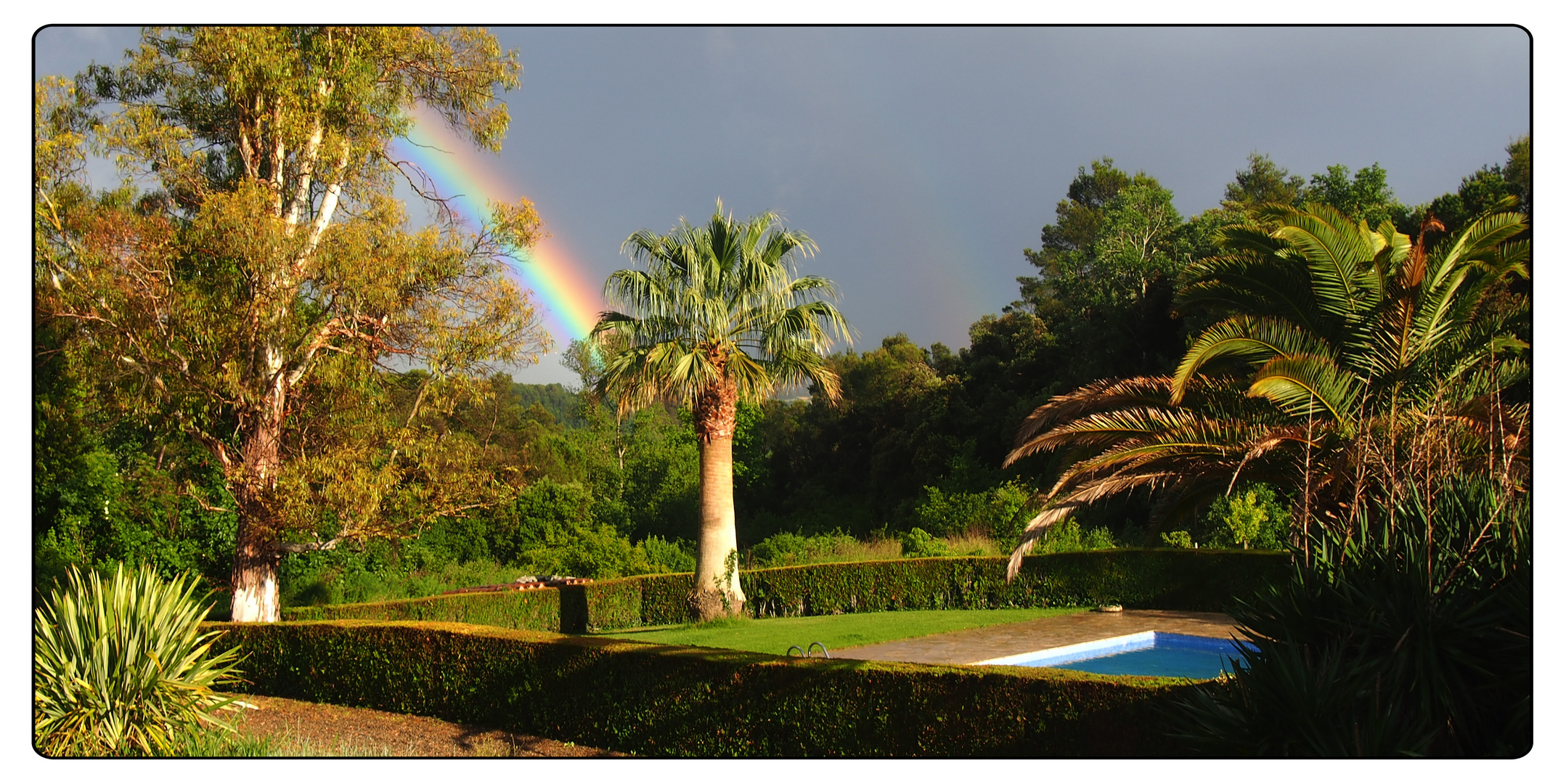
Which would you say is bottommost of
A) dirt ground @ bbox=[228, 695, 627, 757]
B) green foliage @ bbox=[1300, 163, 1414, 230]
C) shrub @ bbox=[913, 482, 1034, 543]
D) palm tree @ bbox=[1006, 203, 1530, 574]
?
dirt ground @ bbox=[228, 695, 627, 757]

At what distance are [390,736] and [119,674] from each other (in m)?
2.64

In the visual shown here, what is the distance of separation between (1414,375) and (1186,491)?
10.3 feet

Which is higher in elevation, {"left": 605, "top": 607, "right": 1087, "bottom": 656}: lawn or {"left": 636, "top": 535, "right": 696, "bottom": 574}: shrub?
{"left": 636, "top": 535, "right": 696, "bottom": 574}: shrub

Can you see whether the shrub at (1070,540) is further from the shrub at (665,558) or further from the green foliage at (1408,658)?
the green foliage at (1408,658)

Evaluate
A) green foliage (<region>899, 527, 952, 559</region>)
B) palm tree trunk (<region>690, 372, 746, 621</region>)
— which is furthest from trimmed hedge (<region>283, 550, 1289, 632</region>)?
green foliage (<region>899, 527, 952, 559</region>)

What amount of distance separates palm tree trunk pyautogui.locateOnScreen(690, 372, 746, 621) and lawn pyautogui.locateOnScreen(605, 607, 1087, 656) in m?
0.41

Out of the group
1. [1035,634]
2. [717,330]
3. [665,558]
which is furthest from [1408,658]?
[665,558]

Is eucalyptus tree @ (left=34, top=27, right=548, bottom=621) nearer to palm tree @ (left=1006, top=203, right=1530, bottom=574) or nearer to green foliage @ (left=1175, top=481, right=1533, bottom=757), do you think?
palm tree @ (left=1006, top=203, right=1530, bottom=574)

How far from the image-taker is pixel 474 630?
10125mm

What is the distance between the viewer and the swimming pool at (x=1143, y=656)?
1341 centimetres

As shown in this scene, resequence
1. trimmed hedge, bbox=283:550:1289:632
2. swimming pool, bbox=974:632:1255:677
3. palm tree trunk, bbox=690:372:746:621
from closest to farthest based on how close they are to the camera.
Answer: swimming pool, bbox=974:632:1255:677 < trimmed hedge, bbox=283:550:1289:632 < palm tree trunk, bbox=690:372:746:621

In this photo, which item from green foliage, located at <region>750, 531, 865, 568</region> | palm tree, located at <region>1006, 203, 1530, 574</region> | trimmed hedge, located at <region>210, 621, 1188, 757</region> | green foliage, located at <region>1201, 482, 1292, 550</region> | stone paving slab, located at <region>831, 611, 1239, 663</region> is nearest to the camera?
trimmed hedge, located at <region>210, 621, 1188, 757</region>

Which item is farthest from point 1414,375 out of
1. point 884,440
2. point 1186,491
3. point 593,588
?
point 884,440

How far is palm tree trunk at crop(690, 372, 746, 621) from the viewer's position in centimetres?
1794
